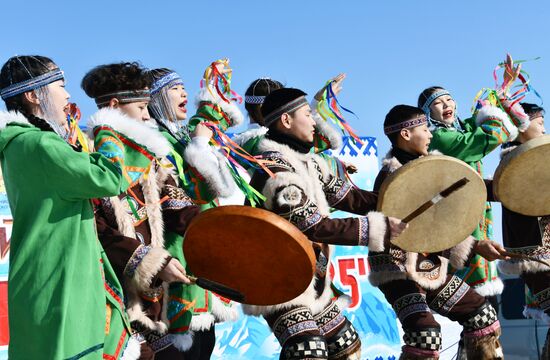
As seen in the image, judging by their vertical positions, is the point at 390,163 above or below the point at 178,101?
below

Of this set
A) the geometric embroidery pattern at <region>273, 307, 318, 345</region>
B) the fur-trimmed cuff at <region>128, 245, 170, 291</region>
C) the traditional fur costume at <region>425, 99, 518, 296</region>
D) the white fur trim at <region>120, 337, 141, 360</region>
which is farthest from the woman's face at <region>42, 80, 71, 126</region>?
the traditional fur costume at <region>425, 99, 518, 296</region>

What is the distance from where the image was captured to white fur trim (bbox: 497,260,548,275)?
520cm

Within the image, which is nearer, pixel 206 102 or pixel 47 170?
pixel 47 170

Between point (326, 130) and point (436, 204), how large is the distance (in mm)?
723

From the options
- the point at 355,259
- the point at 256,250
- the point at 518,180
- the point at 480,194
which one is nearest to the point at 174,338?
the point at 256,250

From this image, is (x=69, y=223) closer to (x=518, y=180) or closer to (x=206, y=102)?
(x=206, y=102)

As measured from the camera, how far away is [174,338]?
12.7 ft

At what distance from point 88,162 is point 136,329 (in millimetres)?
1063

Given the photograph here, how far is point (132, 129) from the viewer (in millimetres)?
3230

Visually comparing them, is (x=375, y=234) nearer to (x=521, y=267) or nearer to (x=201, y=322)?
(x=201, y=322)

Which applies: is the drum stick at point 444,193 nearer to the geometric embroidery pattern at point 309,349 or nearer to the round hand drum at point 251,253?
the geometric embroidery pattern at point 309,349

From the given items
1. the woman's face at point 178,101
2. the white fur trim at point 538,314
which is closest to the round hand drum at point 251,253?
the woman's face at point 178,101

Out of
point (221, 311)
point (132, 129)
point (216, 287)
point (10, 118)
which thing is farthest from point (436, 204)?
point (10, 118)

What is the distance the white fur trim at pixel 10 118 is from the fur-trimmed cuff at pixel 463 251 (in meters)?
2.72
